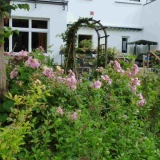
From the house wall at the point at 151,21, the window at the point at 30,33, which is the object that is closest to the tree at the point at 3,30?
the window at the point at 30,33

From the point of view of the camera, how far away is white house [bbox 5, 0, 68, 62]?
45.2 ft

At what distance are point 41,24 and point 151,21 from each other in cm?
741

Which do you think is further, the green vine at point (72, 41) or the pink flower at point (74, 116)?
the green vine at point (72, 41)

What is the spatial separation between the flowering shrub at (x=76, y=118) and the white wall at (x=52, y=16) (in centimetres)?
1037

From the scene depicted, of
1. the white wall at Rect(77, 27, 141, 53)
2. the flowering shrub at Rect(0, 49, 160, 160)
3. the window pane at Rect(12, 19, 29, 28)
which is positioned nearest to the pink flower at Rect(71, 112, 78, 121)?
the flowering shrub at Rect(0, 49, 160, 160)

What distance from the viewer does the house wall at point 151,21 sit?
59.0 ft

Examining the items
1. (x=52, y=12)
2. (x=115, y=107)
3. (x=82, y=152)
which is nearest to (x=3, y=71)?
(x=115, y=107)

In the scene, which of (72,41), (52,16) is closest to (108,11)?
(52,16)

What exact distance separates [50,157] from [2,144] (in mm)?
745

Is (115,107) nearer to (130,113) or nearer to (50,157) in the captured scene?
(130,113)

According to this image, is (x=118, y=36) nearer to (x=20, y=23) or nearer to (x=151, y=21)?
(x=151, y=21)

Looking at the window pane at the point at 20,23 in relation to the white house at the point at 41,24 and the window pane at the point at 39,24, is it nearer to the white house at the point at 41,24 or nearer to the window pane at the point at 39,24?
the white house at the point at 41,24

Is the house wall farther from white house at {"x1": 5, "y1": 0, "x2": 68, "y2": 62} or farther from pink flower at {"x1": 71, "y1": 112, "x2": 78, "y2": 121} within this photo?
pink flower at {"x1": 71, "y1": 112, "x2": 78, "y2": 121}

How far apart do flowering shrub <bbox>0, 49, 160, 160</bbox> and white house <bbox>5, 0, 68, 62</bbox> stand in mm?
10411
